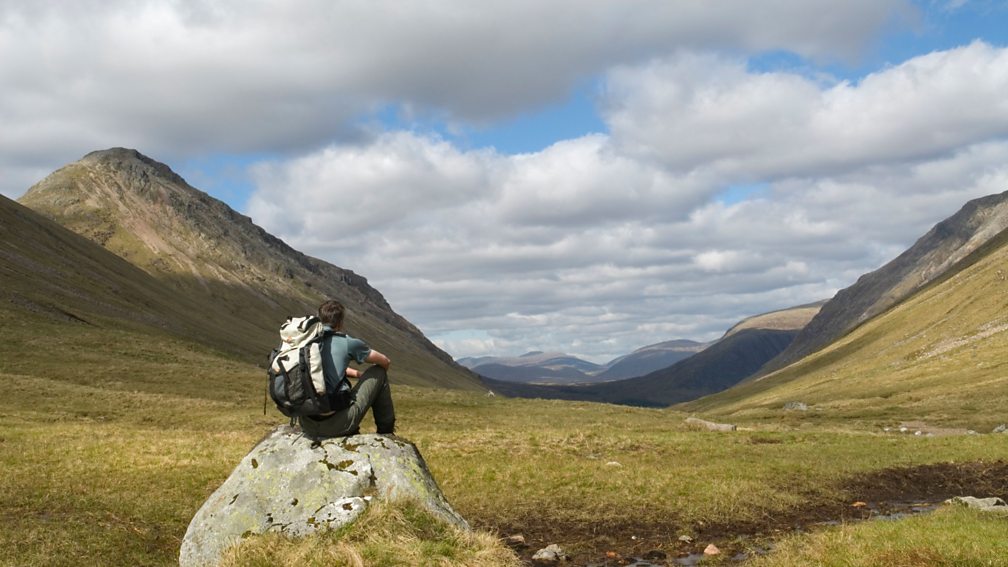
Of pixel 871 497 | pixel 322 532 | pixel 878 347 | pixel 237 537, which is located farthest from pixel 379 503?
pixel 878 347

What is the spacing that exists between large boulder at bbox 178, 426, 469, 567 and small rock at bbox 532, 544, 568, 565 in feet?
11.5

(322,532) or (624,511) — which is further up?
(322,532)

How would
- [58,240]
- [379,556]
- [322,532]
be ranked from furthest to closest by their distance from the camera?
[58,240] → [322,532] → [379,556]

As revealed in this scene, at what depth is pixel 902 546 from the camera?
1538 centimetres

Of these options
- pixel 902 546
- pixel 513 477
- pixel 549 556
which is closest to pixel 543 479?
pixel 513 477

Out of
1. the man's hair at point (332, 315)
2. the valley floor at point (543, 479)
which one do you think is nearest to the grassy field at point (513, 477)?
the valley floor at point (543, 479)

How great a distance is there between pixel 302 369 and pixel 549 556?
Answer: 800 centimetres

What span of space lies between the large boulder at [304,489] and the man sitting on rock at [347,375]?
1.05 feet

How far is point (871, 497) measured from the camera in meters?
26.2

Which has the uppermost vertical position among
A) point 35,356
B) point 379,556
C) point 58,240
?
point 58,240

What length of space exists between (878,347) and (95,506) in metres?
182

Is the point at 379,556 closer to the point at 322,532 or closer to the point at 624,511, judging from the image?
the point at 322,532

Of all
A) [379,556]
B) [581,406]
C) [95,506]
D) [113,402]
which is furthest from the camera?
[581,406]

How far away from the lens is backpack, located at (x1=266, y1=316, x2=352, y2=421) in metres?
14.2
